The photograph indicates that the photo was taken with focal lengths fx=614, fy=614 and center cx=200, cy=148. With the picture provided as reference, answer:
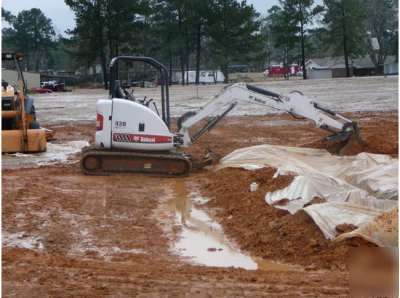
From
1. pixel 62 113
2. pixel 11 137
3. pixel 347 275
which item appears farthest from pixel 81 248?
pixel 62 113

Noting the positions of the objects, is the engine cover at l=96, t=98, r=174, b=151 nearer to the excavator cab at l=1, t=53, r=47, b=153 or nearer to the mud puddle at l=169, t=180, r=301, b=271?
the mud puddle at l=169, t=180, r=301, b=271

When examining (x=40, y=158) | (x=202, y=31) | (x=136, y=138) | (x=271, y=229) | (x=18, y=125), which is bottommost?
(x=271, y=229)

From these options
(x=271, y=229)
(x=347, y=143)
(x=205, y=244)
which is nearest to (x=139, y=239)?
(x=205, y=244)

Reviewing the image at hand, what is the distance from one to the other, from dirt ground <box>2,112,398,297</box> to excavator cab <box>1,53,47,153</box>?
192 centimetres

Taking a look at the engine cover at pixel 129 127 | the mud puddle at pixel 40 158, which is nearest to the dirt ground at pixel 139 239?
the engine cover at pixel 129 127

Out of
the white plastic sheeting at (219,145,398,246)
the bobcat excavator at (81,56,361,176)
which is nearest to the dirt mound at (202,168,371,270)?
the white plastic sheeting at (219,145,398,246)

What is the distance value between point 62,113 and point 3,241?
22.7m

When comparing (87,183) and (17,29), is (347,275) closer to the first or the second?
(87,183)

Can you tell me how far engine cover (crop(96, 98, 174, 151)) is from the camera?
37.4 ft

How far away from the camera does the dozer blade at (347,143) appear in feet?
40.5

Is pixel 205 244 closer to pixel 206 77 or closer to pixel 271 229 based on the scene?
pixel 271 229

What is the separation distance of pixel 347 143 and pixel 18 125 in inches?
296

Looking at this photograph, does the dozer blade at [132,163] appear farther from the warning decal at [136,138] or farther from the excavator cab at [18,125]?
the excavator cab at [18,125]

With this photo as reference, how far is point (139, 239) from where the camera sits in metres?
7.29
